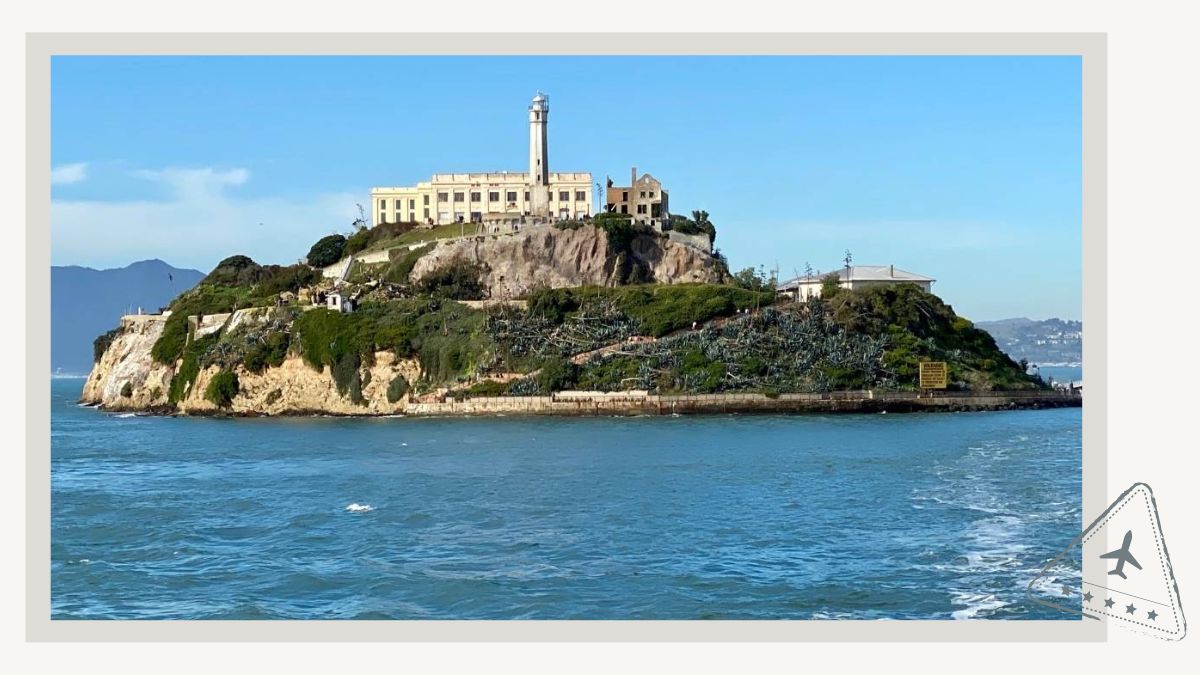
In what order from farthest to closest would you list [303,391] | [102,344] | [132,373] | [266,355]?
[102,344]
[132,373]
[266,355]
[303,391]

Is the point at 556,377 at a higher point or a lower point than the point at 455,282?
lower

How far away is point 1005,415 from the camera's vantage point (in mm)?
57750

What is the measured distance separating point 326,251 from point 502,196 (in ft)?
42.4

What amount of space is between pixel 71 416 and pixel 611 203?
36.1 m

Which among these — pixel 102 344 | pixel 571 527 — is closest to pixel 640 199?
pixel 102 344

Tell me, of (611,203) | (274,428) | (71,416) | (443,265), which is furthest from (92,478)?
(611,203)

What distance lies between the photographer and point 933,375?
6291 cm

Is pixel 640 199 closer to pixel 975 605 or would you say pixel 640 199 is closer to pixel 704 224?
pixel 704 224

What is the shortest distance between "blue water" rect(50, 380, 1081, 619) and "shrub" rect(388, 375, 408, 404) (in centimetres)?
1836

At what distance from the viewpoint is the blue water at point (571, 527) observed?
18.1 m

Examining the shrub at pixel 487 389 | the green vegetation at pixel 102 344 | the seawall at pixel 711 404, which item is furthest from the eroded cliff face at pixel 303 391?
the green vegetation at pixel 102 344

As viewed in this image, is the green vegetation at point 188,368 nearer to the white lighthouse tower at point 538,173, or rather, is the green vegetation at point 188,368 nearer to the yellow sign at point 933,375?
the white lighthouse tower at point 538,173

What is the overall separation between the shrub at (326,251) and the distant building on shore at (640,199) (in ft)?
63.2
